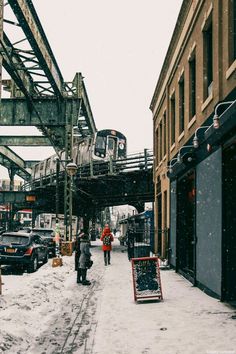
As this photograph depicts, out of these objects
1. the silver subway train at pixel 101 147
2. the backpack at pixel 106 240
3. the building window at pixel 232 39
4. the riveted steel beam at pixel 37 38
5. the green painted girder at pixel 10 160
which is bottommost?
the backpack at pixel 106 240

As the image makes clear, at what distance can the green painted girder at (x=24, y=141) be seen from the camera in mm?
38750

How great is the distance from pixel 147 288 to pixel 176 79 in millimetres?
9801

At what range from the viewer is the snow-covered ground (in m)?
6.20

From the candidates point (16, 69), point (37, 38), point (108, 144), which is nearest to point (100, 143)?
point (108, 144)

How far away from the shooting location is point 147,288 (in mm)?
9844

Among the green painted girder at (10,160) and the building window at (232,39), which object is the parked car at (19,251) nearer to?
the building window at (232,39)

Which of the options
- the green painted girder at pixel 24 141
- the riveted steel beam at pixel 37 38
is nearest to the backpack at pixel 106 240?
the riveted steel beam at pixel 37 38

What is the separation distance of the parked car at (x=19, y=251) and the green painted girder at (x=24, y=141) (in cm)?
2135

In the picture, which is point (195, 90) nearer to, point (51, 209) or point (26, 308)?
point (26, 308)

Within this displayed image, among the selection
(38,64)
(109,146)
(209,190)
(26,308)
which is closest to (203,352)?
(26,308)

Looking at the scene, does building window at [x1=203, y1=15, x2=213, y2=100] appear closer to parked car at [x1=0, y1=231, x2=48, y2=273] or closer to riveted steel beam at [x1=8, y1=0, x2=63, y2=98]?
riveted steel beam at [x1=8, y1=0, x2=63, y2=98]

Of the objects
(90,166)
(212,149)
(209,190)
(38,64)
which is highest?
(38,64)

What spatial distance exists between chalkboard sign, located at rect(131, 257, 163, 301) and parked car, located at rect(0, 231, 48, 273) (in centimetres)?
841

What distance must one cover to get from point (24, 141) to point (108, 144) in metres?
9.61
